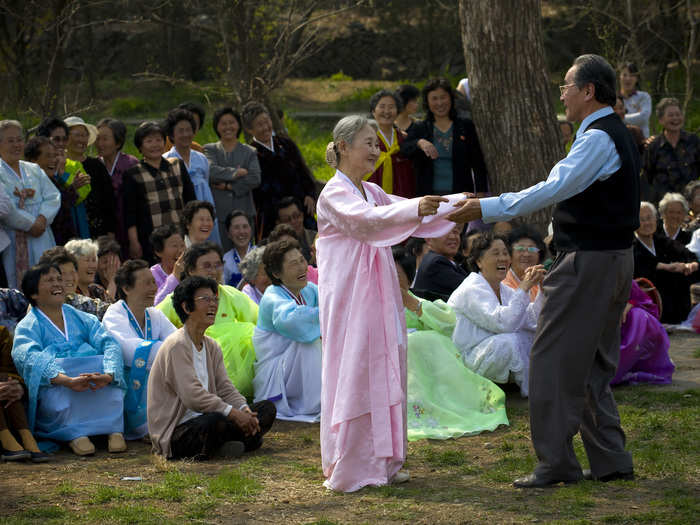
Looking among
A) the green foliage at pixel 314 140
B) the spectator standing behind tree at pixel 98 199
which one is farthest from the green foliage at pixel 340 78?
the spectator standing behind tree at pixel 98 199

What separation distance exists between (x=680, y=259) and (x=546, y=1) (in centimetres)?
1366

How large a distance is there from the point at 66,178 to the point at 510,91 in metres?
3.98

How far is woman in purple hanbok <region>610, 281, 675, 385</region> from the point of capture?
748cm

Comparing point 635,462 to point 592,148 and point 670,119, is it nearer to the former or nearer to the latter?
point 592,148

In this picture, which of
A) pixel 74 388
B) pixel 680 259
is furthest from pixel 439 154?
pixel 74 388

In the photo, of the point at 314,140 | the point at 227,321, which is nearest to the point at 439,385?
the point at 227,321

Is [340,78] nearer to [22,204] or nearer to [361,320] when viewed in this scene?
[22,204]

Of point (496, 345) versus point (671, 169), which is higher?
point (671, 169)

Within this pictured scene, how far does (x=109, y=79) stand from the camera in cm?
2255

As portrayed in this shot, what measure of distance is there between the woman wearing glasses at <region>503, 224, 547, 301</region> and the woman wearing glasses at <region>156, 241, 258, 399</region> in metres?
1.93

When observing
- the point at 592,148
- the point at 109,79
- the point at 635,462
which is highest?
the point at 109,79

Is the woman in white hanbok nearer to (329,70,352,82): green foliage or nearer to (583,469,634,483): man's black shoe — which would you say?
(583,469,634,483): man's black shoe

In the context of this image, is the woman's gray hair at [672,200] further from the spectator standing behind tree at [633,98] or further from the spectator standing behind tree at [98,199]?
the spectator standing behind tree at [98,199]

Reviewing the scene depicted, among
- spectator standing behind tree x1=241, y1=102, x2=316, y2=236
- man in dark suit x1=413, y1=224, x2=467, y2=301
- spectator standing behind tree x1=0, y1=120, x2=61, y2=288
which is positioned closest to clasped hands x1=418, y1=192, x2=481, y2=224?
man in dark suit x1=413, y1=224, x2=467, y2=301
